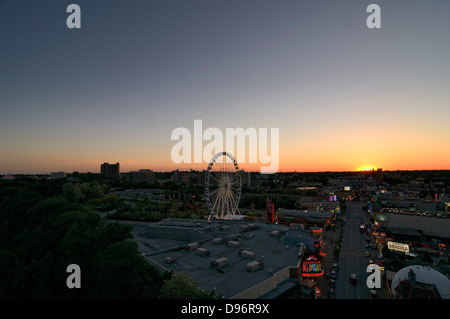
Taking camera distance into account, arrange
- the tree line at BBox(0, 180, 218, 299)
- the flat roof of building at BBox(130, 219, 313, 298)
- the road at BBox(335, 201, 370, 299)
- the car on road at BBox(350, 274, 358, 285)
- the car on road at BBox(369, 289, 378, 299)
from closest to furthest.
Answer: the tree line at BBox(0, 180, 218, 299)
the flat roof of building at BBox(130, 219, 313, 298)
the car on road at BBox(369, 289, 378, 299)
the road at BBox(335, 201, 370, 299)
the car on road at BBox(350, 274, 358, 285)

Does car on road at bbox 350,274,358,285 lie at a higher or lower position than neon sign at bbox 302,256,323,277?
lower

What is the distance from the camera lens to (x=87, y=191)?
100250 mm

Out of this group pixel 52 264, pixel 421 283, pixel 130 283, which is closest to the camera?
pixel 130 283

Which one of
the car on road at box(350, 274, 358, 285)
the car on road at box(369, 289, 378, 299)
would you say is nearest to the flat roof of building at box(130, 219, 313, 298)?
the car on road at box(350, 274, 358, 285)

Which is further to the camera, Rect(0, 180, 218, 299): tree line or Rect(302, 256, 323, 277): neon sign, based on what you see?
Rect(302, 256, 323, 277): neon sign

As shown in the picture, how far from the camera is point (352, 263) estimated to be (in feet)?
153

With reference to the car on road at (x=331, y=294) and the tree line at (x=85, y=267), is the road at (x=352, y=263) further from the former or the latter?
the tree line at (x=85, y=267)

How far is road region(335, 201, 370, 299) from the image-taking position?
3556 centimetres

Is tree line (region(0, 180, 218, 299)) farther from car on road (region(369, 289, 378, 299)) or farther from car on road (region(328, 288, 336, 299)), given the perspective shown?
car on road (region(369, 289, 378, 299))

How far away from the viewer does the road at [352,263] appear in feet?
117
